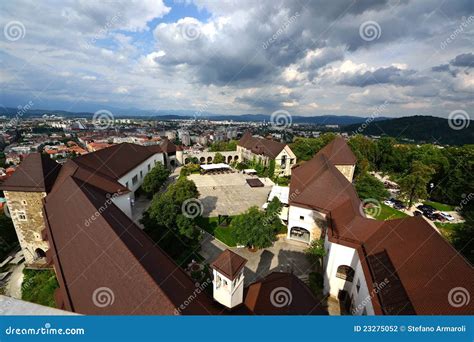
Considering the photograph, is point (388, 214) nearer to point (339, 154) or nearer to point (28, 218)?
point (339, 154)

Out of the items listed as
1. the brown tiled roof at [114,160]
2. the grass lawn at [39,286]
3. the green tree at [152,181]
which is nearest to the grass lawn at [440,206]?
the green tree at [152,181]

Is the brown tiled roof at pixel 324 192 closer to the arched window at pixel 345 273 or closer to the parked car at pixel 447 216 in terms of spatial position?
the arched window at pixel 345 273

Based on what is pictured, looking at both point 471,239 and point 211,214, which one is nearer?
point 471,239

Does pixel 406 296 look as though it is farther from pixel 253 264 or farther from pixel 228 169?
pixel 228 169

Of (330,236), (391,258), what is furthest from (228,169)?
(391,258)

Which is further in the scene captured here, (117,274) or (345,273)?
(345,273)

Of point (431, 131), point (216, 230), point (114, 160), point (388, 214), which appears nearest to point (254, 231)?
point (216, 230)

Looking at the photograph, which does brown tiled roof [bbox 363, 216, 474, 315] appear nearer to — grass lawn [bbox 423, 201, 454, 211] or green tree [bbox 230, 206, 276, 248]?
green tree [bbox 230, 206, 276, 248]

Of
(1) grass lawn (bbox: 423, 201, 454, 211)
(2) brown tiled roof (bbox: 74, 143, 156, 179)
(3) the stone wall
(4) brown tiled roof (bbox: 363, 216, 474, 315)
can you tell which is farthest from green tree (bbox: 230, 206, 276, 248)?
(1) grass lawn (bbox: 423, 201, 454, 211)
